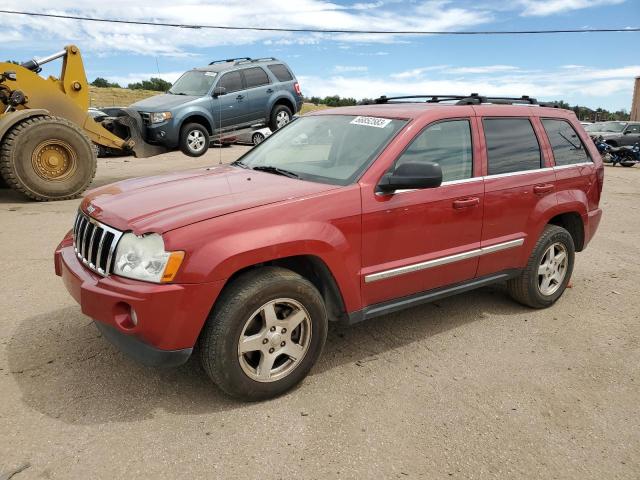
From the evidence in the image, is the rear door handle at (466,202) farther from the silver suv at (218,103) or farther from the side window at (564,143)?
the silver suv at (218,103)

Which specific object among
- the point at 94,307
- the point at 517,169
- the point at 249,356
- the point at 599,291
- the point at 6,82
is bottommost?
the point at 599,291

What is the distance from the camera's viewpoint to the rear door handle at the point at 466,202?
384 centimetres

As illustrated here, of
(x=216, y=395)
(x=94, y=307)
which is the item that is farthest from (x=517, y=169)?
(x=94, y=307)

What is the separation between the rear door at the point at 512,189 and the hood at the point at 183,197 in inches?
56.6

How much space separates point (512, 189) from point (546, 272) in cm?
100

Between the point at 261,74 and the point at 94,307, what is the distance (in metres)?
11.4

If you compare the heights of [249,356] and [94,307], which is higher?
[94,307]

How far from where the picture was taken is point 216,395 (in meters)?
3.23

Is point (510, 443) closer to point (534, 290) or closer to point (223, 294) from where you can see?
point (223, 294)

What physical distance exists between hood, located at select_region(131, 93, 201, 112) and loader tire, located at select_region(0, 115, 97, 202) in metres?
2.81

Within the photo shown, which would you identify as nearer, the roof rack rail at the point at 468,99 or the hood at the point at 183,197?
the hood at the point at 183,197

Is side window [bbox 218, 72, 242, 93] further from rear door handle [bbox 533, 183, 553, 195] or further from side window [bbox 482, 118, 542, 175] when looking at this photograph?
rear door handle [bbox 533, 183, 553, 195]

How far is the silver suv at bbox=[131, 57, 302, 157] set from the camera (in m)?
12.0

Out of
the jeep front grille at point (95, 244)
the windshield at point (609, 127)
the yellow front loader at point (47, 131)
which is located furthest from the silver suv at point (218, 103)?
the windshield at point (609, 127)
